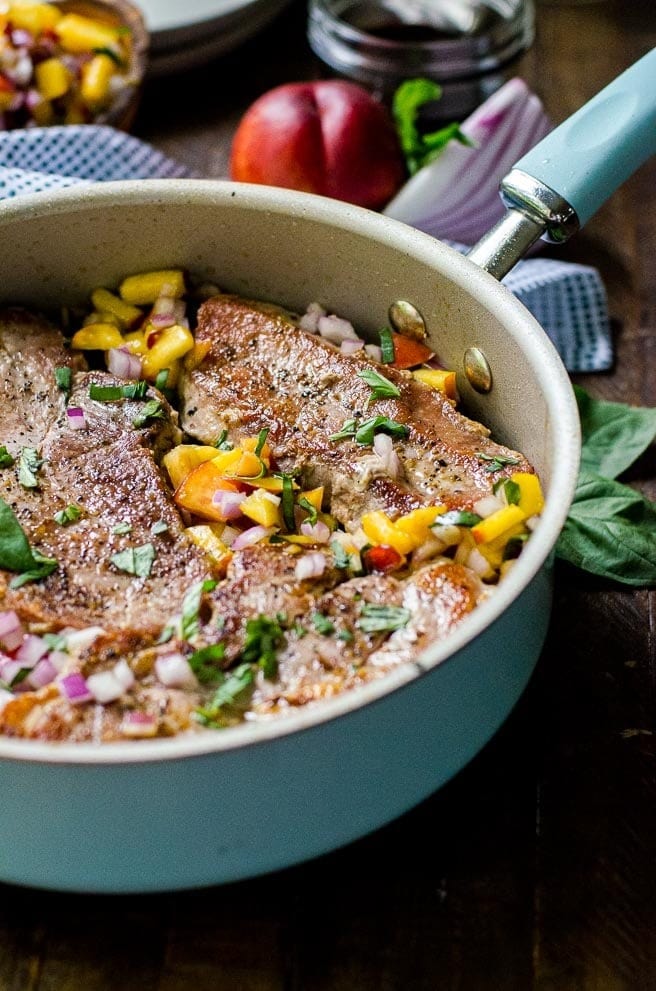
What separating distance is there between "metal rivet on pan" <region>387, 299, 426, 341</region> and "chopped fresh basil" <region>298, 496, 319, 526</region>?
0.56m

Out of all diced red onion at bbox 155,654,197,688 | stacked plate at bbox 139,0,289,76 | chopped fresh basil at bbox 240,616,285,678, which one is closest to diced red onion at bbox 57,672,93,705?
diced red onion at bbox 155,654,197,688

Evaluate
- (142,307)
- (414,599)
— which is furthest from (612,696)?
(142,307)

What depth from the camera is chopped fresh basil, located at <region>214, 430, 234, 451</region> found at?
2516 mm

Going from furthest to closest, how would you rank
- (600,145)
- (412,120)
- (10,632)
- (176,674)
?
(412,120) → (600,145) → (10,632) → (176,674)

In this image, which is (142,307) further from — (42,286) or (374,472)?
(374,472)

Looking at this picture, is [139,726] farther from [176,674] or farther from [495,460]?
[495,460]

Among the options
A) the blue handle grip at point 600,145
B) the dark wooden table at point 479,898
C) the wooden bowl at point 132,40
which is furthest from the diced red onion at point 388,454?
the wooden bowl at point 132,40

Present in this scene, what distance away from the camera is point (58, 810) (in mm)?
1813

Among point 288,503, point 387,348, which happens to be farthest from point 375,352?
point 288,503

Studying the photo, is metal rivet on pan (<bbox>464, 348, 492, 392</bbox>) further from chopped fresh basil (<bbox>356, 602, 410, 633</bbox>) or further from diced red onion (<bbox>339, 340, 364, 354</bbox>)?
chopped fresh basil (<bbox>356, 602, 410, 633</bbox>)

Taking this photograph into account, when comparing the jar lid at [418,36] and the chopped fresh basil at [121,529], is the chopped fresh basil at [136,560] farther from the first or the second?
the jar lid at [418,36]

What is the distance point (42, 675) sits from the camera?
2070mm

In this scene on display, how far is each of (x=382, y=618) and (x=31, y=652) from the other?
655 mm

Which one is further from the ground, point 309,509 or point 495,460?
point 495,460
